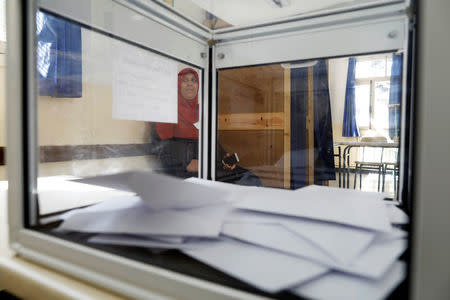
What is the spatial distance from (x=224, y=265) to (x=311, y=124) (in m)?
0.57

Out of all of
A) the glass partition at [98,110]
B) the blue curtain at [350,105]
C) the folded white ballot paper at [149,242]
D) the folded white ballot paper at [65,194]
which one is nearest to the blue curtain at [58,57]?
the glass partition at [98,110]

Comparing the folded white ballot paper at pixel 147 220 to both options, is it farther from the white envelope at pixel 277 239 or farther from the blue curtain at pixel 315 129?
the blue curtain at pixel 315 129

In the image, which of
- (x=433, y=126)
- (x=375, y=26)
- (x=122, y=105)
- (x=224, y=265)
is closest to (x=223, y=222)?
(x=224, y=265)

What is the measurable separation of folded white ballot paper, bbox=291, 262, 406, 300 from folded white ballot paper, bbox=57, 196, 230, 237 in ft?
0.36

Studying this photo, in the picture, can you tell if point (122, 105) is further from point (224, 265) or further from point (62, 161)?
point (224, 265)

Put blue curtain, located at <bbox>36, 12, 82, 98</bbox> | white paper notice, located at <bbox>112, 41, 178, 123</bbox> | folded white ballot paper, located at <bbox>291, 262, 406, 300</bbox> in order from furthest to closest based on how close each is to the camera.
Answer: white paper notice, located at <bbox>112, 41, 178, 123</bbox> < blue curtain, located at <bbox>36, 12, 82, 98</bbox> < folded white ballot paper, located at <bbox>291, 262, 406, 300</bbox>

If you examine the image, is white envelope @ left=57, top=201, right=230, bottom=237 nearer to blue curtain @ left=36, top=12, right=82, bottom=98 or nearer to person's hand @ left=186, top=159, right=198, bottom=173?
blue curtain @ left=36, top=12, right=82, bottom=98

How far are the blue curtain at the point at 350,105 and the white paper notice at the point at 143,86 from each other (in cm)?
41

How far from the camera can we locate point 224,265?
253 millimetres

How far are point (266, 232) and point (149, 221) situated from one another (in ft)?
0.43

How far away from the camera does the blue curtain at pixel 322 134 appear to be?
2.28 ft

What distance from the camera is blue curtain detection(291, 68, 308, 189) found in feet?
2.24

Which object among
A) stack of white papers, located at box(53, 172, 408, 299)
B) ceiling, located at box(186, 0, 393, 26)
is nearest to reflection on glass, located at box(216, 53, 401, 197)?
ceiling, located at box(186, 0, 393, 26)

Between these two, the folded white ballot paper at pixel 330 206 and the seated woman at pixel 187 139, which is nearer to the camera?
the folded white ballot paper at pixel 330 206
